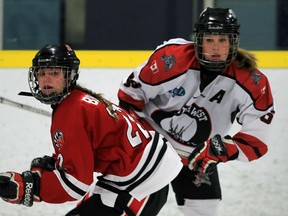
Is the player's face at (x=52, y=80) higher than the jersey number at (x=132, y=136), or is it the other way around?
the player's face at (x=52, y=80)

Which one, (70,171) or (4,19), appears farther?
(4,19)

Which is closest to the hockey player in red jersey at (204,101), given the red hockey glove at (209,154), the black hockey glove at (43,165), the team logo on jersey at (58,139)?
the red hockey glove at (209,154)

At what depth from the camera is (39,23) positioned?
3.50m

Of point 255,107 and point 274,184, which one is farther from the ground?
point 255,107

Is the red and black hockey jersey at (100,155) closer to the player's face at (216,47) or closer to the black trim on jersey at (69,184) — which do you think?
the black trim on jersey at (69,184)

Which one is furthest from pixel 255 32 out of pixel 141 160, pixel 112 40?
pixel 141 160

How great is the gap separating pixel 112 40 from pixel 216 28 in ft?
3.49

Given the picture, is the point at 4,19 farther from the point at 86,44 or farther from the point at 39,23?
the point at 86,44

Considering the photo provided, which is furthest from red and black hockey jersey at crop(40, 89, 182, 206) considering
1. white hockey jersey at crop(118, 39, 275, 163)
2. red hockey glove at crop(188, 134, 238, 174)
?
white hockey jersey at crop(118, 39, 275, 163)

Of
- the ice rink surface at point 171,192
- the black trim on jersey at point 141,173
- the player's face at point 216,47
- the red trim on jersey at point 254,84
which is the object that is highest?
the player's face at point 216,47

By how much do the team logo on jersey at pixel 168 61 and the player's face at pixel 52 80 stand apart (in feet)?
1.76

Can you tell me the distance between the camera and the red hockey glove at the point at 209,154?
2.60 m

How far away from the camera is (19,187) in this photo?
7.06 ft

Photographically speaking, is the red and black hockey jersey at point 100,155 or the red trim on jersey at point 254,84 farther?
the red trim on jersey at point 254,84
